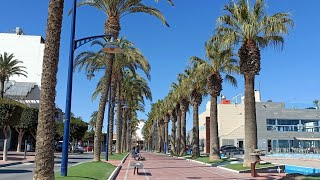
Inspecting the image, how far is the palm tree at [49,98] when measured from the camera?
38.5 ft

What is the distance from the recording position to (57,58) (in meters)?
12.4

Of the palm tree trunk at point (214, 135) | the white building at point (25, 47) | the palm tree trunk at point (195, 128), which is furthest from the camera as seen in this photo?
the white building at point (25, 47)

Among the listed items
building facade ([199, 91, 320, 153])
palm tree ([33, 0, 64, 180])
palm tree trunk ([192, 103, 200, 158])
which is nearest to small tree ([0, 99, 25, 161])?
palm tree trunk ([192, 103, 200, 158])

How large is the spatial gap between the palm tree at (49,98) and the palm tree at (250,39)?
15626 millimetres

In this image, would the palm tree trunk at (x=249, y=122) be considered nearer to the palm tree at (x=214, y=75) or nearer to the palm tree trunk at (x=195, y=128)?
the palm tree at (x=214, y=75)

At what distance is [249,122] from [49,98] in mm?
16800

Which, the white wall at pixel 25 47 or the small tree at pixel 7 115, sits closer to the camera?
the small tree at pixel 7 115

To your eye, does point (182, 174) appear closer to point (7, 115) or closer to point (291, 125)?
point (7, 115)

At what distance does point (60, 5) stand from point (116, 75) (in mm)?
27231

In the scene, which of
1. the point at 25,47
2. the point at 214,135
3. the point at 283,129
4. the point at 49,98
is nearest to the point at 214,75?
the point at 214,135

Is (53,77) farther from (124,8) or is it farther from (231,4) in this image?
(231,4)

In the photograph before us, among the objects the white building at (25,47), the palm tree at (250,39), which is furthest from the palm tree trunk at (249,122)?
the white building at (25,47)

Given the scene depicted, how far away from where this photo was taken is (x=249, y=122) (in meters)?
26.1

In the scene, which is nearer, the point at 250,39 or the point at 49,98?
the point at 49,98
